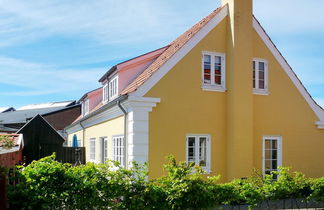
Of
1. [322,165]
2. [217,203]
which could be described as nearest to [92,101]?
[322,165]

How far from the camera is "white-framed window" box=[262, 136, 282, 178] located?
14.5 meters

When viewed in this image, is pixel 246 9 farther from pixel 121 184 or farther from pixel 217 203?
pixel 121 184

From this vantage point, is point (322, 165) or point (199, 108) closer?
point (199, 108)

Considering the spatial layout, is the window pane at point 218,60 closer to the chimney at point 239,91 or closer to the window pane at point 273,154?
the chimney at point 239,91

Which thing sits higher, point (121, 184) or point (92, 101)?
point (92, 101)

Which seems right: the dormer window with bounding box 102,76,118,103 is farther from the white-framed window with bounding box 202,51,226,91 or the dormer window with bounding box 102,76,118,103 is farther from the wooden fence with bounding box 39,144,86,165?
the wooden fence with bounding box 39,144,86,165

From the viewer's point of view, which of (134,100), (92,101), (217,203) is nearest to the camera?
(217,203)

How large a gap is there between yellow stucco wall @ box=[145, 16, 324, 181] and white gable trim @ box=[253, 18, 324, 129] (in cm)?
18

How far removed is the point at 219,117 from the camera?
45.5ft

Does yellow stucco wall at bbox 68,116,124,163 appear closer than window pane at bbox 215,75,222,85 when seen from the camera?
No

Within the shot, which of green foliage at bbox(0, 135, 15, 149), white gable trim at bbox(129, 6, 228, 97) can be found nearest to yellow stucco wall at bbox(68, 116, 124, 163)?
white gable trim at bbox(129, 6, 228, 97)

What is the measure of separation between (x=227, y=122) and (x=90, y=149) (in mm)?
9606

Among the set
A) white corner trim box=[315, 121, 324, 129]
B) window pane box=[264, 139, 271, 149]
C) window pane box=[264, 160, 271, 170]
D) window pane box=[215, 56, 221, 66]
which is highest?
window pane box=[215, 56, 221, 66]

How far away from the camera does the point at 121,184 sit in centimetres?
792
